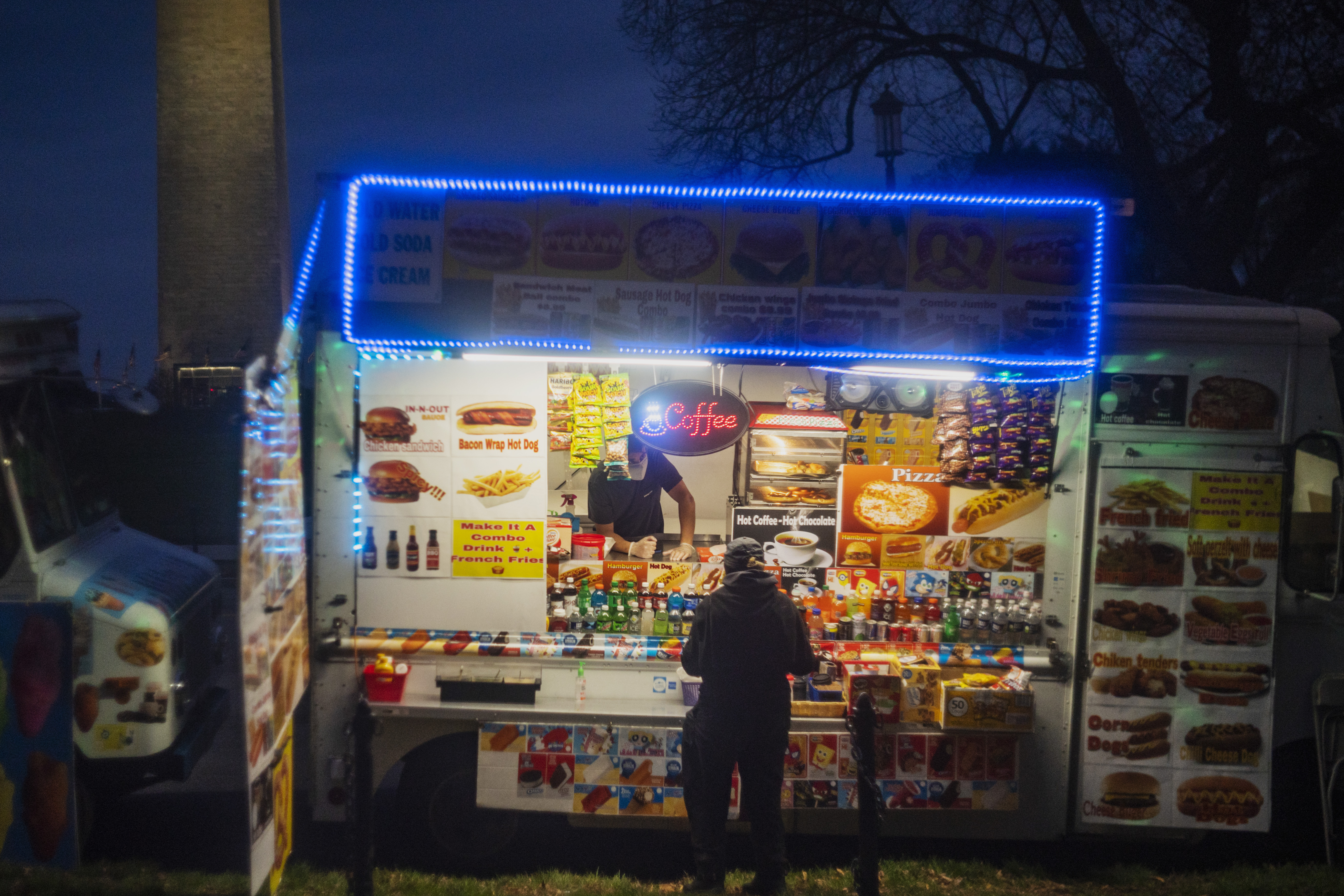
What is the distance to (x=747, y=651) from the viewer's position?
455 cm

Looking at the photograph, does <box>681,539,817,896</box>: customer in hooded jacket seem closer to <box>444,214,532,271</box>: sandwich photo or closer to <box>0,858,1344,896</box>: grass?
<box>0,858,1344,896</box>: grass

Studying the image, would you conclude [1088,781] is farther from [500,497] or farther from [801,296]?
[500,497]

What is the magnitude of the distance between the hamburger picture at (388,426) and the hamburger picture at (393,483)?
0.15 meters

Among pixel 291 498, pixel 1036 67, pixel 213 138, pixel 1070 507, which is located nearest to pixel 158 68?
pixel 213 138

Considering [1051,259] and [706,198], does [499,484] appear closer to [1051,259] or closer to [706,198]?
[706,198]

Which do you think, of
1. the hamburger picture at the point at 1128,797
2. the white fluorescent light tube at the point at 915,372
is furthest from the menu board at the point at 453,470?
the hamburger picture at the point at 1128,797

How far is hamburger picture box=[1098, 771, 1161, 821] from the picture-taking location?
521 centimetres

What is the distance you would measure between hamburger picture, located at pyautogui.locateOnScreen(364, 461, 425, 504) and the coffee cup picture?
251cm

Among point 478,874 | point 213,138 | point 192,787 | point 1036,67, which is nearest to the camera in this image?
point 478,874

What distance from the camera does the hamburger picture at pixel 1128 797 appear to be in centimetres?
521

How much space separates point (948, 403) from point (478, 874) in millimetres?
4399

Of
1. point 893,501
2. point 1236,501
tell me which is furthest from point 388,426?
point 1236,501

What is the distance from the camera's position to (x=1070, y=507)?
17.9ft

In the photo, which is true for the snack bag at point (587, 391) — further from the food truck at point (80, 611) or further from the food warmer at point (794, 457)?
the food truck at point (80, 611)
